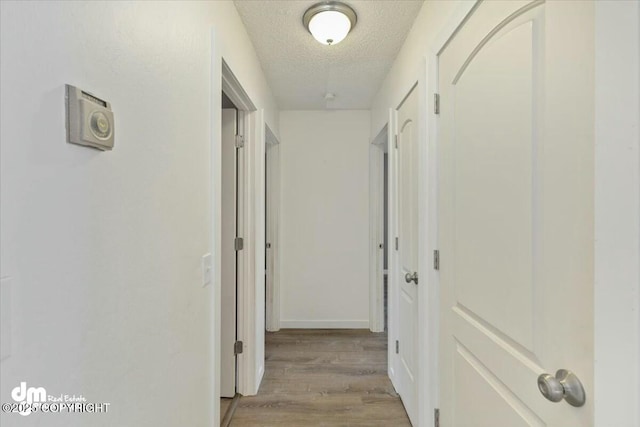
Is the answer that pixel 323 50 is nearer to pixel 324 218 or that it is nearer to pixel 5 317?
pixel 324 218

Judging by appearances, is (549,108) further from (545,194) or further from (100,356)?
(100,356)

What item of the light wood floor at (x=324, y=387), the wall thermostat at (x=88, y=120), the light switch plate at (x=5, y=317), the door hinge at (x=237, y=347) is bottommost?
the light wood floor at (x=324, y=387)

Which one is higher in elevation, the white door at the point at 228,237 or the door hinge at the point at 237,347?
the white door at the point at 228,237

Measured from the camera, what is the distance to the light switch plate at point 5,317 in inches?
18.7

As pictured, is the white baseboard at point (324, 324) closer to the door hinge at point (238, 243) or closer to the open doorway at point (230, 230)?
the open doorway at point (230, 230)

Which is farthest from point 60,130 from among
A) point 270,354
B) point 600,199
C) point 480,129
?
point 270,354

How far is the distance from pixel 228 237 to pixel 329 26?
4.86ft

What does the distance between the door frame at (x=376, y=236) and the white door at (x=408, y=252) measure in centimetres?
111

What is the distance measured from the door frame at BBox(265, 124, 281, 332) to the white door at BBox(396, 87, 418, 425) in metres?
1.54

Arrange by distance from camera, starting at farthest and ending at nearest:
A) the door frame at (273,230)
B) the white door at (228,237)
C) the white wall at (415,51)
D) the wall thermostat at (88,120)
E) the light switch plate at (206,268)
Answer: the door frame at (273,230) → the white door at (228,237) → the white wall at (415,51) → the light switch plate at (206,268) → the wall thermostat at (88,120)

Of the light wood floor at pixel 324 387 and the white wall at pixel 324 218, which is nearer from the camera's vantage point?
the light wood floor at pixel 324 387

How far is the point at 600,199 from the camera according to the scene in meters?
0.59

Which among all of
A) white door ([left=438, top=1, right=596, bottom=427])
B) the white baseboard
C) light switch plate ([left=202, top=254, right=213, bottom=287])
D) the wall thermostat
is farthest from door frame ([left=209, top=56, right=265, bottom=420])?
white door ([left=438, top=1, right=596, bottom=427])

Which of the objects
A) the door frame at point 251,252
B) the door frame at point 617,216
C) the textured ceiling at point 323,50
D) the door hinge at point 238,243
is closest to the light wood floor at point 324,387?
the door frame at point 251,252
